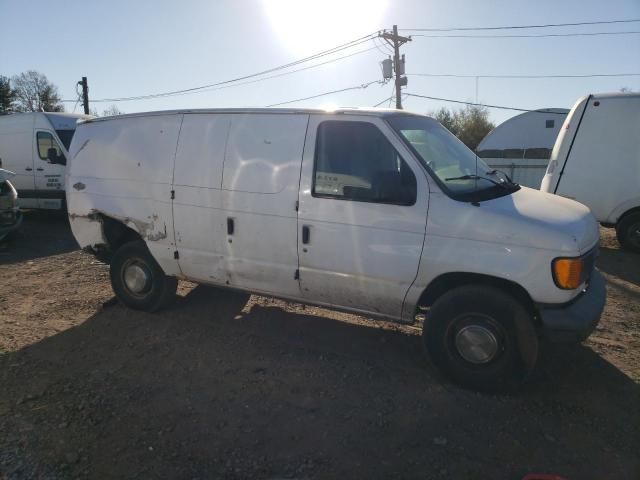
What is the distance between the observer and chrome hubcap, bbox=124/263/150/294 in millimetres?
4992

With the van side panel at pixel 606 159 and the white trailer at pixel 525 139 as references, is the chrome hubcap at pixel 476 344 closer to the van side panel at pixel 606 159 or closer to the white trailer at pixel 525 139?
the van side panel at pixel 606 159

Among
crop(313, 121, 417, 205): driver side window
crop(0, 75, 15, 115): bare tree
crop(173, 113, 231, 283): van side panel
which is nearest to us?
crop(313, 121, 417, 205): driver side window

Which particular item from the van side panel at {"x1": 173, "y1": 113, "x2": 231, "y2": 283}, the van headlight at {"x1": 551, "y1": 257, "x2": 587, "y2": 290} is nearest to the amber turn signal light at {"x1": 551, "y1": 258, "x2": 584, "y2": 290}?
the van headlight at {"x1": 551, "y1": 257, "x2": 587, "y2": 290}

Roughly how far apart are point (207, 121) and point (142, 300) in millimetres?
2124

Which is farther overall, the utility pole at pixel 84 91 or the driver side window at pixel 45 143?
the utility pole at pixel 84 91

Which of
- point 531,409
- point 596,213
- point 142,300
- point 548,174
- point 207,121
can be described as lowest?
point 531,409

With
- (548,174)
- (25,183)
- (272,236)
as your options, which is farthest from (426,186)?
(25,183)

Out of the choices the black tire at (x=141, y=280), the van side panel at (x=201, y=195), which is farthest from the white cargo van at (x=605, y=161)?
the black tire at (x=141, y=280)

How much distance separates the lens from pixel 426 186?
3.48 m

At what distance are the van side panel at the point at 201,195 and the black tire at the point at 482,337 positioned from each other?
213 centimetres

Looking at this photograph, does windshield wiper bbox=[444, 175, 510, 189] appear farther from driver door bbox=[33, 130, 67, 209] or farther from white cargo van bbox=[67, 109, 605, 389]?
driver door bbox=[33, 130, 67, 209]

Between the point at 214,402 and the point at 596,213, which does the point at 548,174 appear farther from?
the point at 214,402

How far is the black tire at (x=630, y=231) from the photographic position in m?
7.88

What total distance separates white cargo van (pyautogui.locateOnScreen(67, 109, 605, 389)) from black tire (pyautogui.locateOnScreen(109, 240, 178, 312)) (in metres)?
0.03
